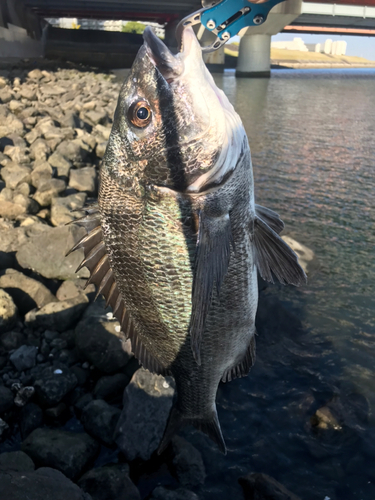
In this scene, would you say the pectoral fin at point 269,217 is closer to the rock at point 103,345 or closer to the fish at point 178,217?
the fish at point 178,217

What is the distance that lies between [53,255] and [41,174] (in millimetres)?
2972

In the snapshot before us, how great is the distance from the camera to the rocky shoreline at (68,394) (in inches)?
141

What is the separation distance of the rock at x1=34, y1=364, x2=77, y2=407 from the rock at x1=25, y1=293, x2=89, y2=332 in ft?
2.52

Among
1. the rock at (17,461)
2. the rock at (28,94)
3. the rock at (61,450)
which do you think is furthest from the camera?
the rock at (28,94)

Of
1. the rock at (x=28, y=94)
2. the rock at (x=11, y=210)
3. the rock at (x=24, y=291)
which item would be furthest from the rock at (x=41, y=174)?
the rock at (x=28, y=94)

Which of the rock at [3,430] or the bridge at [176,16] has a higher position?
the bridge at [176,16]

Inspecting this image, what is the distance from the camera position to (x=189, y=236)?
8.23 feet

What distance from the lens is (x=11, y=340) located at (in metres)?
4.93

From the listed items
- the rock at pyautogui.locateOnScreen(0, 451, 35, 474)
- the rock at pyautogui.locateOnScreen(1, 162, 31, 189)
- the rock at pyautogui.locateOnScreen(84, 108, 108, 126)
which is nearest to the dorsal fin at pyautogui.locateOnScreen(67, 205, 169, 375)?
the rock at pyautogui.locateOnScreen(0, 451, 35, 474)

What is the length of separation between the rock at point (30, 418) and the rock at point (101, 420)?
460 millimetres

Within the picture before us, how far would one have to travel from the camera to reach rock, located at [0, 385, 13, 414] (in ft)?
13.8

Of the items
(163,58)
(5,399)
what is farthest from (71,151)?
(163,58)

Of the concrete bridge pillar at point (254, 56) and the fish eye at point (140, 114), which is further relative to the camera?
the concrete bridge pillar at point (254, 56)

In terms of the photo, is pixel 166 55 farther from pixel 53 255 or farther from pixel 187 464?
pixel 53 255
